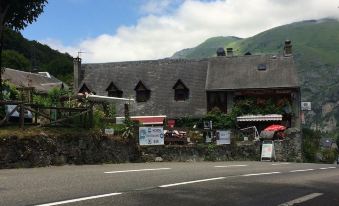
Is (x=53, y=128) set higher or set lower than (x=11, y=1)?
lower

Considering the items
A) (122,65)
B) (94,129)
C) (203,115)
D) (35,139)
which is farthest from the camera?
(122,65)

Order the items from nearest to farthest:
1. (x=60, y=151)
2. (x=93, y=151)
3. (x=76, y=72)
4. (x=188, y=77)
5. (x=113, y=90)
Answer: (x=60, y=151) < (x=93, y=151) < (x=188, y=77) < (x=113, y=90) < (x=76, y=72)

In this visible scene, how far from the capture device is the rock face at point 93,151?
57.9ft

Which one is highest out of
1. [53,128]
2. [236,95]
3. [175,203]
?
[236,95]

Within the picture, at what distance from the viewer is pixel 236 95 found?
47.1 m

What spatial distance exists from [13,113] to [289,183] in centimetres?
1138

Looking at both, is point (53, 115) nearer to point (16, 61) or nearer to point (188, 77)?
point (188, 77)

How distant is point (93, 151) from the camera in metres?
21.1

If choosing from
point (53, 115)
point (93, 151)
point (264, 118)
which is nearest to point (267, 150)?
point (264, 118)

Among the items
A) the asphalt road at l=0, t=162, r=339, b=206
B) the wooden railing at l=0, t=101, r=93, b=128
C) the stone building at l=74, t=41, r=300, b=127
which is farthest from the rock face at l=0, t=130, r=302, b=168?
the stone building at l=74, t=41, r=300, b=127

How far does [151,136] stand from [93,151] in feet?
22.4

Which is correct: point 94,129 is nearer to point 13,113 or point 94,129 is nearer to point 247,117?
point 13,113

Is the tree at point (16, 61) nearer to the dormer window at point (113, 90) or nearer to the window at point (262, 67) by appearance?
the dormer window at point (113, 90)

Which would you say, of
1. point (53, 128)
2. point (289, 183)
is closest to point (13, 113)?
point (53, 128)
